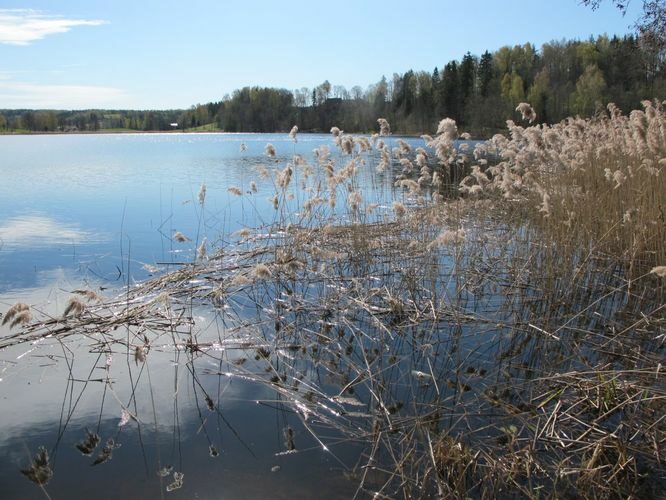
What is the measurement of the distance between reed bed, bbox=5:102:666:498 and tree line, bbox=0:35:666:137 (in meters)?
7.30

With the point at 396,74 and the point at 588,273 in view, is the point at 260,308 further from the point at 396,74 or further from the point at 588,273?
the point at 396,74

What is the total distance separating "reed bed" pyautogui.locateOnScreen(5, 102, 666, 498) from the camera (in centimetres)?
262

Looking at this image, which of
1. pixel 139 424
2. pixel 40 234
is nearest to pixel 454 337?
pixel 139 424

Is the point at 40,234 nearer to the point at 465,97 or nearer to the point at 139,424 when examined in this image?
the point at 139,424

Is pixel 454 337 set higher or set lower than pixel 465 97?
lower

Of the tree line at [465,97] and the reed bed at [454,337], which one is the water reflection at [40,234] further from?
the tree line at [465,97]

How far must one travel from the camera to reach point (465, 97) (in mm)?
53969

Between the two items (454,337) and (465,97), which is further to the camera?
(465,97)

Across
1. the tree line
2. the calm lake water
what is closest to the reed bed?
the calm lake water

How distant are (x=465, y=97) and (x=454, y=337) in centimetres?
5350

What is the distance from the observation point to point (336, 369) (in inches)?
150

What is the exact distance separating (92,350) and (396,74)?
68038 mm

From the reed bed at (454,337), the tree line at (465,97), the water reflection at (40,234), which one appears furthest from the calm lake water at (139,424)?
the tree line at (465,97)

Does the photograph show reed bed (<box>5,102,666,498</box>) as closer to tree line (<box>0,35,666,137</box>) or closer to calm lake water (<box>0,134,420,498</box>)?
calm lake water (<box>0,134,420,498</box>)
